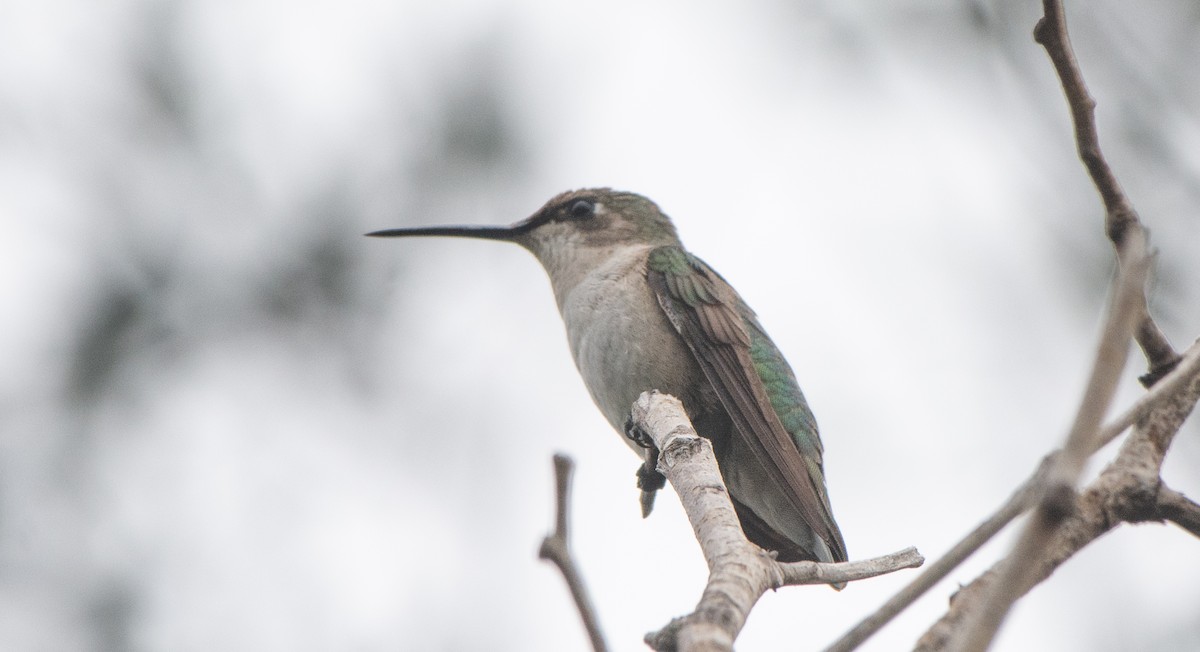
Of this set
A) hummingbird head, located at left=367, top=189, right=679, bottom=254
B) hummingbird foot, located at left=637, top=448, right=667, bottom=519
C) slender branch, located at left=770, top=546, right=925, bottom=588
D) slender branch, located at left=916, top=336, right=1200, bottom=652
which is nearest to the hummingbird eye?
hummingbird head, located at left=367, top=189, right=679, bottom=254

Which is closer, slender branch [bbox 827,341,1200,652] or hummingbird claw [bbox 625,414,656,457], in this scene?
slender branch [bbox 827,341,1200,652]

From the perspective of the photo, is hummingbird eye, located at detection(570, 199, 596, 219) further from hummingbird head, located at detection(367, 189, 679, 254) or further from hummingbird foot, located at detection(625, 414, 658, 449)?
hummingbird foot, located at detection(625, 414, 658, 449)

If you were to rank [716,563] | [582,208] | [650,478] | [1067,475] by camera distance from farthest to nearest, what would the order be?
[582,208] → [650,478] → [716,563] → [1067,475]

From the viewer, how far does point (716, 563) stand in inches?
78.4

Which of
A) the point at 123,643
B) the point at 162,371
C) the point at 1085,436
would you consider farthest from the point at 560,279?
the point at 1085,436

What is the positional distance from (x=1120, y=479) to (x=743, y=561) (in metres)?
0.77

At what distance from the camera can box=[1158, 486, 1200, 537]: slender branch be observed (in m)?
2.20

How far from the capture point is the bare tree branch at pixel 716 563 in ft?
4.99

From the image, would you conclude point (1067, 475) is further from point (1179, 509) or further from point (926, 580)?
point (1179, 509)

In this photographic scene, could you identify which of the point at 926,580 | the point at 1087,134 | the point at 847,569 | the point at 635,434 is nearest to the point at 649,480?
the point at 635,434

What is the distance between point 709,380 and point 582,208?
6.45 feet

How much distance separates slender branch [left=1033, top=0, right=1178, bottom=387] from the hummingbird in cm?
225

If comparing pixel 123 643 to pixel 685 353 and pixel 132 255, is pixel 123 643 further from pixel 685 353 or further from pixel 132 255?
pixel 685 353

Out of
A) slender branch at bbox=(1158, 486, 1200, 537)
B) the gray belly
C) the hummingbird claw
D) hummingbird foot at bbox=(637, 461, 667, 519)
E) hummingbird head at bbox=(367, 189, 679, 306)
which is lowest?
slender branch at bbox=(1158, 486, 1200, 537)
